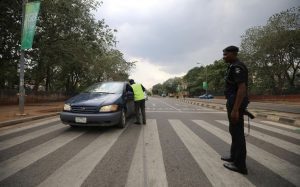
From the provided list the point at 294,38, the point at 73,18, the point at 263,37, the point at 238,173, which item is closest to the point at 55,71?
the point at 73,18

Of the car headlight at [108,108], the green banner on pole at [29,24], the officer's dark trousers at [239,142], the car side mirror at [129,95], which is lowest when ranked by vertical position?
the officer's dark trousers at [239,142]

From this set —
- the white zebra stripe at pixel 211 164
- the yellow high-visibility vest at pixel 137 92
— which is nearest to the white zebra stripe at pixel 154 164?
the white zebra stripe at pixel 211 164

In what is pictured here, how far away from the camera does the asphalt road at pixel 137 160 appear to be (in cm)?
397

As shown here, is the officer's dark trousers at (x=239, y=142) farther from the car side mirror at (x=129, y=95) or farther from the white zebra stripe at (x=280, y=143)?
the car side mirror at (x=129, y=95)

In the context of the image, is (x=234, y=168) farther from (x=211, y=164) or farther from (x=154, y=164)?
(x=154, y=164)

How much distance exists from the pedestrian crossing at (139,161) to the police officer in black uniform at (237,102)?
24 cm

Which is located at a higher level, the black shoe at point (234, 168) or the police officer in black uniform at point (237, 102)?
the police officer in black uniform at point (237, 102)

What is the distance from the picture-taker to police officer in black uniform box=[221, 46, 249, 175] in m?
4.32

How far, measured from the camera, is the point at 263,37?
46188 mm

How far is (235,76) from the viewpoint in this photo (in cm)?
438

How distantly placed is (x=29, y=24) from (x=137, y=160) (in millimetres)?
10034

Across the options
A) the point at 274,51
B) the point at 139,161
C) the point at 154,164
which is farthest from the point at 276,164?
the point at 274,51

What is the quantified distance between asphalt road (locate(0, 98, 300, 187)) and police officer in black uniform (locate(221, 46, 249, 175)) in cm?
24

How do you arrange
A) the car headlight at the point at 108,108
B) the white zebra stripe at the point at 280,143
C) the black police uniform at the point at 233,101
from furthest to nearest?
the car headlight at the point at 108,108 → the white zebra stripe at the point at 280,143 → the black police uniform at the point at 233,101
